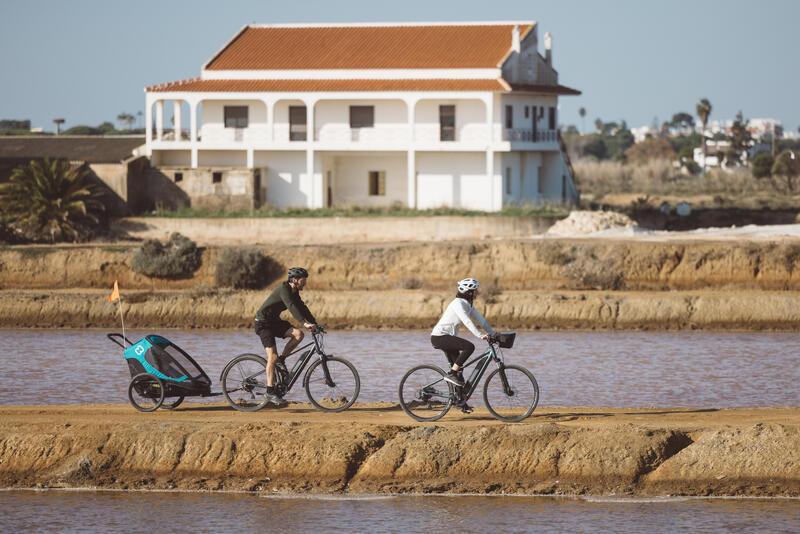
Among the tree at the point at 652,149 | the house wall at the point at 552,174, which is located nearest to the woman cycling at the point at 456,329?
the house wall at the point at 552,174

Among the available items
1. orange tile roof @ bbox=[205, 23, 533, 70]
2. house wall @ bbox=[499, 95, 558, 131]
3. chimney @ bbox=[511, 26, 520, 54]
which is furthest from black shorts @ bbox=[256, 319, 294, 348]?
chimney @ bbox=[511, 26, 520, 54]

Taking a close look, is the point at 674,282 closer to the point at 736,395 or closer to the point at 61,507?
the point at 736,395

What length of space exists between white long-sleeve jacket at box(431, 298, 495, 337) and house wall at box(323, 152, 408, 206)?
34.1 m

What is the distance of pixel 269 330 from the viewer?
16.1m

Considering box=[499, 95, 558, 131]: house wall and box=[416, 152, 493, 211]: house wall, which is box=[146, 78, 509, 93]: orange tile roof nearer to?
box=[499, 95, 558, 131]: house wall

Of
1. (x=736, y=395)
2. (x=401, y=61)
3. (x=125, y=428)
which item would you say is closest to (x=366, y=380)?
(x=736, y=395)

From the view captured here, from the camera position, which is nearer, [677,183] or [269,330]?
[269,330]

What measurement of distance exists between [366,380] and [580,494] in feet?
28.5

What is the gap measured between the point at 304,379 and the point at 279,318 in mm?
817

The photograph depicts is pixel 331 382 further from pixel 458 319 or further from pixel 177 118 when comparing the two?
pixel 177 118

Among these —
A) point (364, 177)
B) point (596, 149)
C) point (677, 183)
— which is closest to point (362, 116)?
point (364, 177)

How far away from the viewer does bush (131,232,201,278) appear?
37844mm

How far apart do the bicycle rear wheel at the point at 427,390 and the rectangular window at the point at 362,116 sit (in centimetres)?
3427

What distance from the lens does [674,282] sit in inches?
1427
